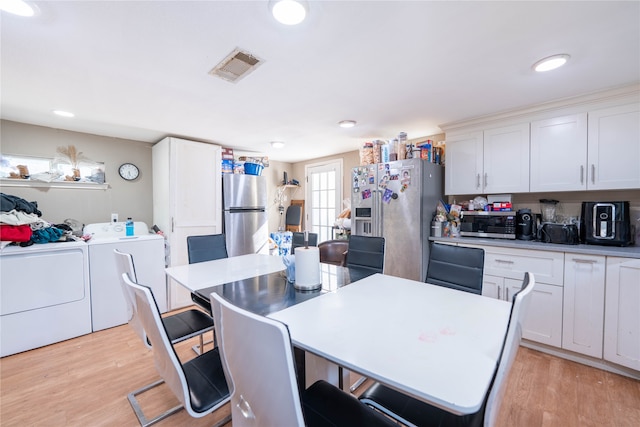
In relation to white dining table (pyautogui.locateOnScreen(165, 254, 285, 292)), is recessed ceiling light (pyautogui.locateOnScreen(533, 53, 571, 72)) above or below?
above

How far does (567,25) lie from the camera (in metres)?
1.36

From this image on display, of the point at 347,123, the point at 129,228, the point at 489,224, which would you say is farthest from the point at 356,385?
the point at 129,228

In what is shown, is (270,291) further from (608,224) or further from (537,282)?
(608,224)

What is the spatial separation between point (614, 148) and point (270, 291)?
2.95 metres

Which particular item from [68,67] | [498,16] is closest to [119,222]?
[68,67]

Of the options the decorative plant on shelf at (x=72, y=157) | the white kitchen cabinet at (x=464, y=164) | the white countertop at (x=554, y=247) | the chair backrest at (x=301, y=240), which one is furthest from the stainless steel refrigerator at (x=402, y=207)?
the decorative plant on shelf at (x=72, y=157)

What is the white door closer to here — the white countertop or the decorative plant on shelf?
the white countertop

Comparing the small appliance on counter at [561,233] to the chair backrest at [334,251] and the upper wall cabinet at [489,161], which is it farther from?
the chair backrest at [334,251]

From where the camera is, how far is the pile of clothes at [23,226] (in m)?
2.36

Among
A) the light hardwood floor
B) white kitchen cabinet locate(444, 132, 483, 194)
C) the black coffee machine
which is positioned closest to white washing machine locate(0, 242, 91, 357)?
the light hardwood floor

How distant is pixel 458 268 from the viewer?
170 cm

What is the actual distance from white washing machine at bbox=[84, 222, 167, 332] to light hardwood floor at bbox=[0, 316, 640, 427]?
18.7 inches

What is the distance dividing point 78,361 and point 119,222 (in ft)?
5.81

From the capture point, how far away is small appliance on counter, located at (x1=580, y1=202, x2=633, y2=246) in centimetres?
211
